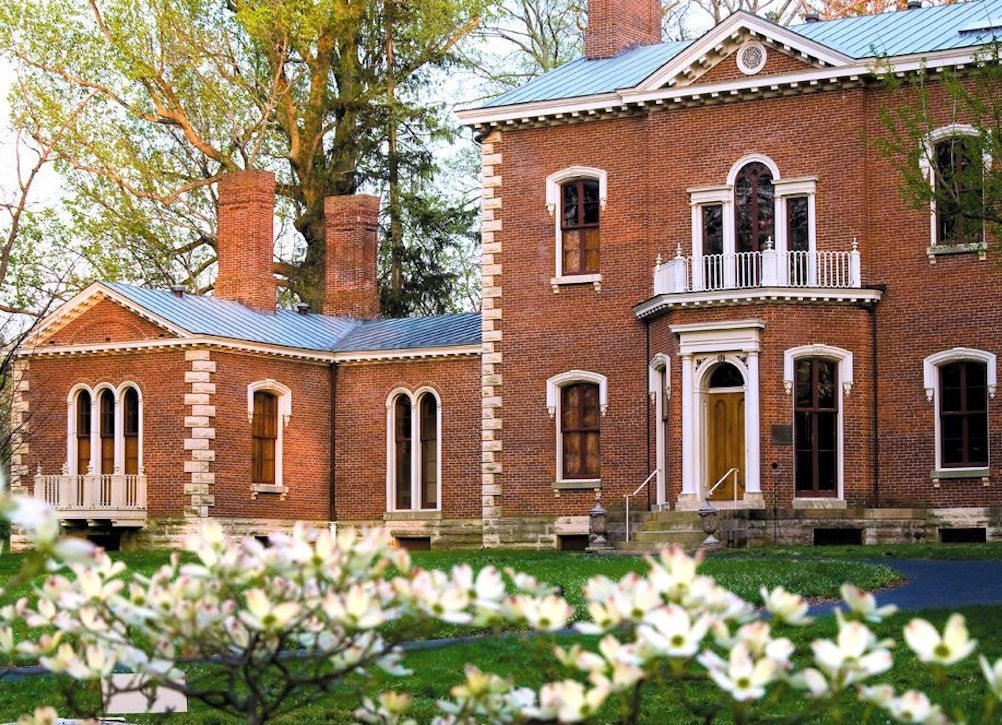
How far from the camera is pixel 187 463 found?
109 feet

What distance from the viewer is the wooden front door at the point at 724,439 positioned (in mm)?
29297

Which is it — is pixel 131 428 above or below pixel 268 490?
above

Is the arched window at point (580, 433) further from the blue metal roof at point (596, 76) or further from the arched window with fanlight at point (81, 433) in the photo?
the arched window with fanlight at point (81, 433)

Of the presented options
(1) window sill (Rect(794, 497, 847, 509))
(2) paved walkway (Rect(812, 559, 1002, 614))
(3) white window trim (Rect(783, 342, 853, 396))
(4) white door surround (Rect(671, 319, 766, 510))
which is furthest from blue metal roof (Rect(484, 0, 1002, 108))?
(2) paved walkway (Rect(812, 559, 1002, 614))

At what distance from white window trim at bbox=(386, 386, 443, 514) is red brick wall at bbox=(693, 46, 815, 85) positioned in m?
9.37

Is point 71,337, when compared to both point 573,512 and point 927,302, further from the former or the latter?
point 927,302

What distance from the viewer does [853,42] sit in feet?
102

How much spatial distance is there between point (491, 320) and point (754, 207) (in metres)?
5.74

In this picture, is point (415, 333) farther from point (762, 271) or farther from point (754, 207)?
point (762, 271)

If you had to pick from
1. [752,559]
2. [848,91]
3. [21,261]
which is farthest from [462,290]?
[752,559]

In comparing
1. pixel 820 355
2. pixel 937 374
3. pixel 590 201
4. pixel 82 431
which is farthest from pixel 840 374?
pixel 82 431

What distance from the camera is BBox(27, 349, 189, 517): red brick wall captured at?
33.5m

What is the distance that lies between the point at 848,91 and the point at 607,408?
718 cm

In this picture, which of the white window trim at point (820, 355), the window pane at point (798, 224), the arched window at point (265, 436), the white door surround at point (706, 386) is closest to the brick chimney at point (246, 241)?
the arched window at point (265, 436)
